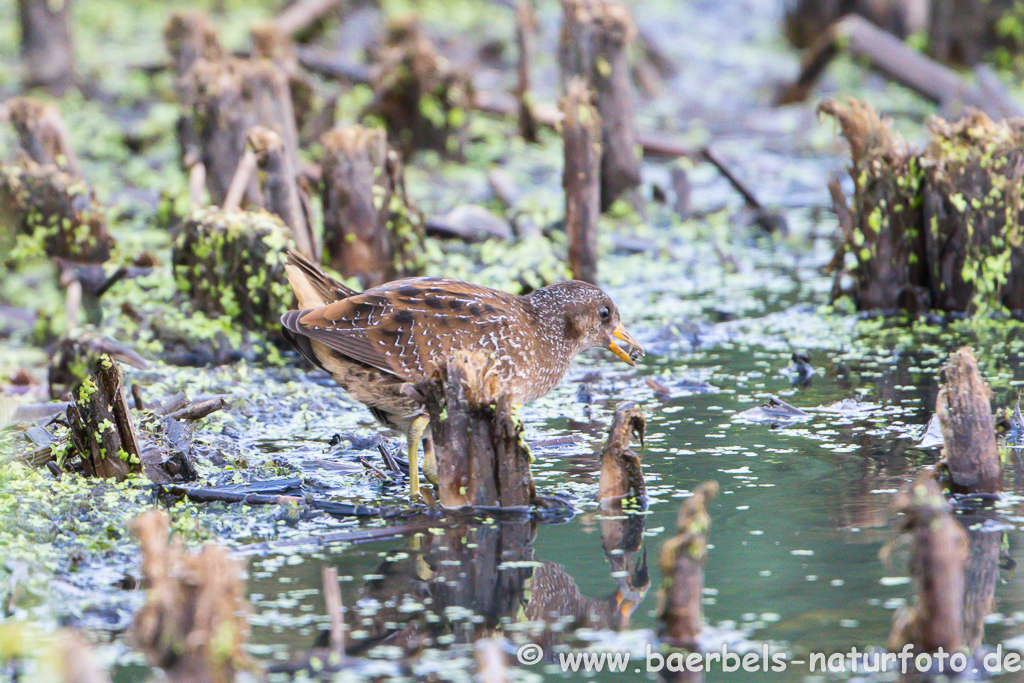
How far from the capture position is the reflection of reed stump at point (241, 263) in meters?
6.62

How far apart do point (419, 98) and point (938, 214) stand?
494 centimetres

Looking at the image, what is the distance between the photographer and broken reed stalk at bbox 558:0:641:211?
8.62 meters

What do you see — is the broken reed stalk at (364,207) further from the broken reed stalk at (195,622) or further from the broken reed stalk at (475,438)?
the broken reed stalk at (195,622)

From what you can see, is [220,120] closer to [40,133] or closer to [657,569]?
[40,133]

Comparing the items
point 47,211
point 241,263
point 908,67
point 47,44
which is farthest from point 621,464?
point 47,44

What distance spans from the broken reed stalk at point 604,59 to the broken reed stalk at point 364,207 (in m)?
1.68

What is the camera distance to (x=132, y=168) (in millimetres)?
10484

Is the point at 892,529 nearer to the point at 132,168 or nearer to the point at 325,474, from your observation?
the point at 325,474

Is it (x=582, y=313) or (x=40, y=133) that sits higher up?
(x=40, y=133)

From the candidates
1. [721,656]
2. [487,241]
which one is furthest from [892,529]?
[487,241]

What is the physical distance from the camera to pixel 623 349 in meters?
5.62

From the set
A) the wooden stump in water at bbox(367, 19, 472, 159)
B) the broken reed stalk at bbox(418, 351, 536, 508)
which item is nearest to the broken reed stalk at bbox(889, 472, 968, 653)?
the broken reed stalk at bbox(418, 351, 536, 508)

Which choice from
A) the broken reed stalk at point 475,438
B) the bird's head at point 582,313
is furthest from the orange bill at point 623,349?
the broken reed stalk at point 475,438

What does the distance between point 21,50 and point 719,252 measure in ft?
23.8
